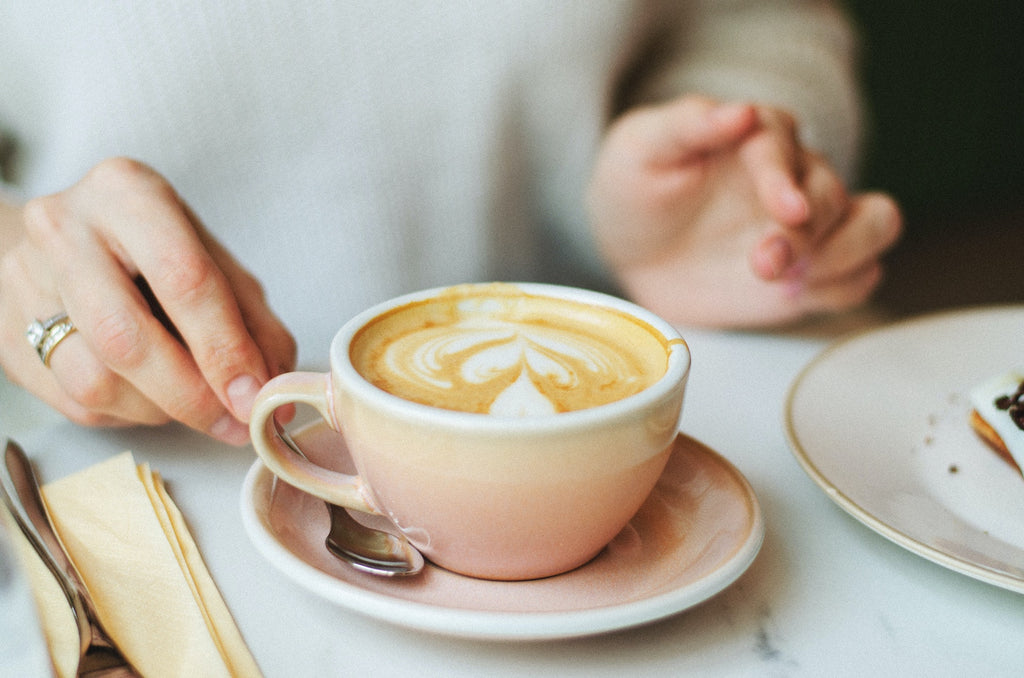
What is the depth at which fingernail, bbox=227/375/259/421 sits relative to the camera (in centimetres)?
54

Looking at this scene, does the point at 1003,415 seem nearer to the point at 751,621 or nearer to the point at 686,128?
the point at 751,621

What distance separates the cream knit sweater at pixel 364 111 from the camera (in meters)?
0.88

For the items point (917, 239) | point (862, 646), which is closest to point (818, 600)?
point (862, 646)

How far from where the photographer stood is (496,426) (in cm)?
36

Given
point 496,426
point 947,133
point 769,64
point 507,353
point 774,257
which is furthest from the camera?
point 947,133

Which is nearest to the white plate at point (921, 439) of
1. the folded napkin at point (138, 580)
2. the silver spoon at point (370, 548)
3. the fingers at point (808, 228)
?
the fingers at point (808, 228)

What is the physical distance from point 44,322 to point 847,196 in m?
0.85

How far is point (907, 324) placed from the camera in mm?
778

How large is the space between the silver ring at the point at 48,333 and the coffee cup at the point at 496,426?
0.86 feet

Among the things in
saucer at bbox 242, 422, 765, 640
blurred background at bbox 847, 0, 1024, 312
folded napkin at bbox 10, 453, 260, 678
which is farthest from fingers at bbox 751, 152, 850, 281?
blurred background at bbox 847, 0, 1024, 312

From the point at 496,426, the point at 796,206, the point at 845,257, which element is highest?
the point at 496,426

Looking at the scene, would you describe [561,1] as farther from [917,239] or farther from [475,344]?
[917,239]

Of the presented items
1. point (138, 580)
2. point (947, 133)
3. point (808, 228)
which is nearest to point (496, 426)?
point (138, 580)

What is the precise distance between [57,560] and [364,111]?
2.22 ft
